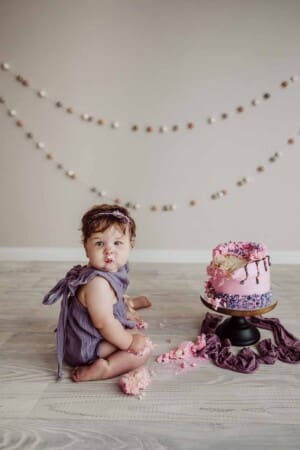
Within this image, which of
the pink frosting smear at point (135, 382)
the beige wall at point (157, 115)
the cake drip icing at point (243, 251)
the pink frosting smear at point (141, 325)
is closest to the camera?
the pink frosting smear at point (135, 382)

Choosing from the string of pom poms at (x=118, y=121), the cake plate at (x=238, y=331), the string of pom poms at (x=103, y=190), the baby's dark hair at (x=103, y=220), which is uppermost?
the string of pom poms at (x=118, y=121)

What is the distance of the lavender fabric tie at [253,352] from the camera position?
1.12 meters

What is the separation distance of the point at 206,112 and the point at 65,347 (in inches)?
66.9

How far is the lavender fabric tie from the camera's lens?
1124mm

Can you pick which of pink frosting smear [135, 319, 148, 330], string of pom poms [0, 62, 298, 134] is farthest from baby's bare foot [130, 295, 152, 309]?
string of pom poms [0, 62, 298, 134]

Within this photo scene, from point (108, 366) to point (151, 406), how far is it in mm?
178

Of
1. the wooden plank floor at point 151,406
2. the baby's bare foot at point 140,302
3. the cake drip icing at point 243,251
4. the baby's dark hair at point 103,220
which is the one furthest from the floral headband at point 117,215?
the baby's bare foot at point 140,302

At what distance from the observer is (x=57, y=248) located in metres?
2.48

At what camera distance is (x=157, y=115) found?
7.63ft

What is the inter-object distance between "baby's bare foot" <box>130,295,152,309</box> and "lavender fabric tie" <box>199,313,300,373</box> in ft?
1.07

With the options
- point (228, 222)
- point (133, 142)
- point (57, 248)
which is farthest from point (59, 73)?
point (228, 222)

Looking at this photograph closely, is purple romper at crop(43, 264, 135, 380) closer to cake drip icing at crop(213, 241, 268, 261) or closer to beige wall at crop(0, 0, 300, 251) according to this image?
cake drip icing at crop(213, 241, 268, 261)

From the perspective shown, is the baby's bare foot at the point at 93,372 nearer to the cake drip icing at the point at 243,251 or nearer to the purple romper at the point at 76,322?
the purple romper at the point at 76,322

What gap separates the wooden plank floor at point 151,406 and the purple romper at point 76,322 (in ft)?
0.23
